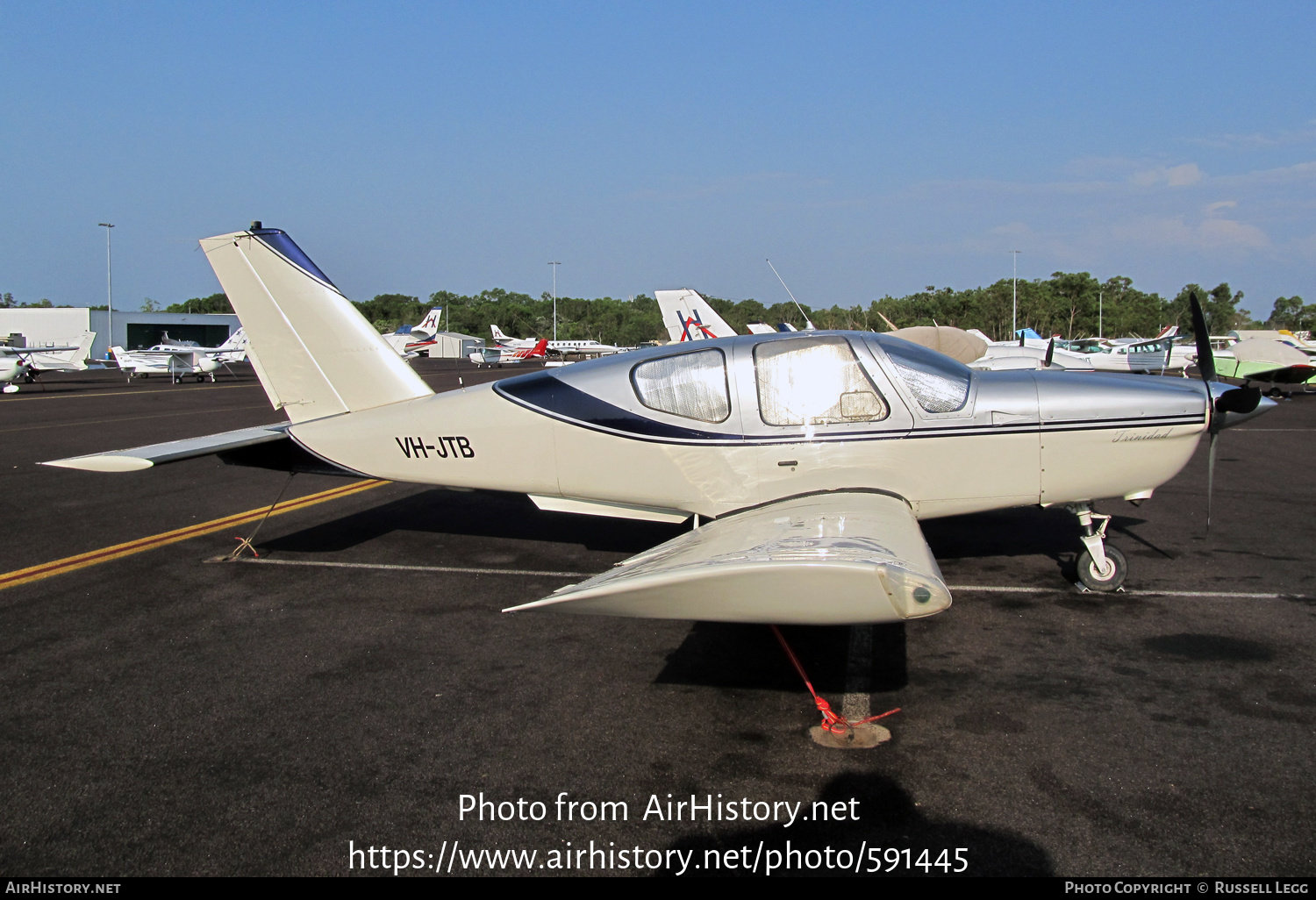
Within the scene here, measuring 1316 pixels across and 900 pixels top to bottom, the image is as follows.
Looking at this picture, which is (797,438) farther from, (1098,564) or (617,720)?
(1098,564)

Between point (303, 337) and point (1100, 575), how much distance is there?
6.70 metres

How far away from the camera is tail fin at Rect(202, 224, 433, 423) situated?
6707 millimetres

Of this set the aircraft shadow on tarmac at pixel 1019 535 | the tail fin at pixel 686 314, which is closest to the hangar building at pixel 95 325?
the tail fin at pixel 686 314

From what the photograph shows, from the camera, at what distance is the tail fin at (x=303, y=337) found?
671cm

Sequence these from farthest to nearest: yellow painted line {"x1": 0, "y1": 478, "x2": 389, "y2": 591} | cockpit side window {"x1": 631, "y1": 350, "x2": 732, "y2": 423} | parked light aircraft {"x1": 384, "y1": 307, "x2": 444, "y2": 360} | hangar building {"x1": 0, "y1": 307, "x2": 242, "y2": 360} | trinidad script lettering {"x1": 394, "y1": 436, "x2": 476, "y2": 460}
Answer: hangar building {"x1": 0, "y1": 307, "x2": 242, "y2": 360} < parked light aircraft {"x1": 384, "y1": 307, "x2": 444, "y2": 360} < yellow painted line {"x1": 0, "y1": 478, "x2": 389, "y2": 591} < trinidad script lettering {"x1": 394, "y1": 436, "x2": 476, "y2": 460} < cockpit side window {"x1": 631, "y1": 350, "x2": 732, "y2": 423}

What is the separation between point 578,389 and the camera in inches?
231

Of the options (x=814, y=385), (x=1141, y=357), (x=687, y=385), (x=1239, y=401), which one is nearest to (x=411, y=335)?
(x=1141, y=357)

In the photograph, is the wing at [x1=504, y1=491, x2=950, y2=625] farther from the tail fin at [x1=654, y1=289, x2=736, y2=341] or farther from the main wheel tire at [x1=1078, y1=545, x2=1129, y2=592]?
the tail fin at [x1=654, y1=289, x2=736, y2=341]

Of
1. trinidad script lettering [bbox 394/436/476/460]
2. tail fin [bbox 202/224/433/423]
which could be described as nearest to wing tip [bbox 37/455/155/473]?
tail fin [bbox 202/224/433/423]

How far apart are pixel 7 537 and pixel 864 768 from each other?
8.51m

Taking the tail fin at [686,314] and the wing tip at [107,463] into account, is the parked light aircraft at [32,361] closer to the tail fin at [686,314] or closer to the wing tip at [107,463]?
the tail fin at [686,314]

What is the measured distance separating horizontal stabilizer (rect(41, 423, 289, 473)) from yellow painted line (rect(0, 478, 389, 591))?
1.01 meters

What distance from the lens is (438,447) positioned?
20.3 feet

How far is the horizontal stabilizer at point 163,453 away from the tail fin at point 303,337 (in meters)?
0.38
